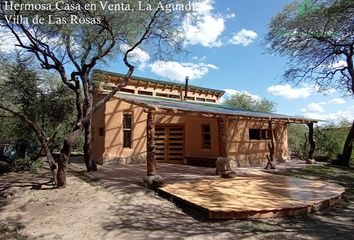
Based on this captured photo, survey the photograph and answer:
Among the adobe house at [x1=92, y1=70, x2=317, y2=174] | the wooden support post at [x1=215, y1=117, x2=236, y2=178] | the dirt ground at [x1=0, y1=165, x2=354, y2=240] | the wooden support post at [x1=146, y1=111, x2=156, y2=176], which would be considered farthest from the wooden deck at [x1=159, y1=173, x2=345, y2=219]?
the adobe house at [x1=92, y1=70, x2=317, y2=174]

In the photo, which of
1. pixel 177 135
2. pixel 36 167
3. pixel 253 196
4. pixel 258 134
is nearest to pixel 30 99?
pixel 36 167

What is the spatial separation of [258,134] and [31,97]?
11568 millimetres

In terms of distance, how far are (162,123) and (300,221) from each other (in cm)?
1073

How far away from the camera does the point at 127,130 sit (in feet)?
52.5

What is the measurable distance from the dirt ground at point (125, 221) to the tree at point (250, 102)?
3285cm

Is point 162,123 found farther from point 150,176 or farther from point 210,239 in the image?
point 210,239

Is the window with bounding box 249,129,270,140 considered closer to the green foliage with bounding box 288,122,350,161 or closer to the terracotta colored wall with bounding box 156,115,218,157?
the terracotta colored wall with bounding box 156,115,218,157

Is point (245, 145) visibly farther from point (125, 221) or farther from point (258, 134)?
point (125, 221)

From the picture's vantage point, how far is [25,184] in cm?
1037

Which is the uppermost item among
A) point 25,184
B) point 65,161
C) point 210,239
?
point 65,161

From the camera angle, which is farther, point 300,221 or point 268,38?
point 268,38

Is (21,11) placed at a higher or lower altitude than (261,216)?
higher

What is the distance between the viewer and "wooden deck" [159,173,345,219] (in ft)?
24.2

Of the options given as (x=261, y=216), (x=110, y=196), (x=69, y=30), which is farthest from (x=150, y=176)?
(x=69, y=30)
